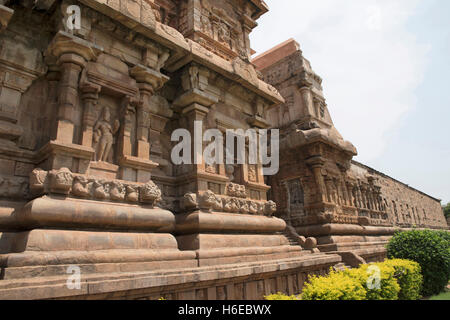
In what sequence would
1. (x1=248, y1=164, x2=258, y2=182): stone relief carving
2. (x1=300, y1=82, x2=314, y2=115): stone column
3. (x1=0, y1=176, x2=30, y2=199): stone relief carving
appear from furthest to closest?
1. (x1=300, y1=82, x2=314, y2=115): stone column
2. (x1=248, y1=164, x2=258, y2=182): stone relief carving
3. (x1=0, y1=176, x2=30, y2=199): stone relief carving

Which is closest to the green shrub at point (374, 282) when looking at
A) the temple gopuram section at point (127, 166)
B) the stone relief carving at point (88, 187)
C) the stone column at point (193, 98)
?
the temple gopuram section at point (127, 166)

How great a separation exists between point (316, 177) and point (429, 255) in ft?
15.3

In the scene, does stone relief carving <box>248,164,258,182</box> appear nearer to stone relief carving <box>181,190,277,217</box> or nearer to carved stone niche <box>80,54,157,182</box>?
stone relief carving <box>181,190,277,217</box>

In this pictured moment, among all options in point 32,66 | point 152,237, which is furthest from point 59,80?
point 152,237

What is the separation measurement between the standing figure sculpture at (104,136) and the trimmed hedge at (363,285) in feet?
13.1

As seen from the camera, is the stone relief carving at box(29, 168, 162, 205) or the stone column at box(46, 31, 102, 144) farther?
the stone column at box(46, 31, 102, 144)

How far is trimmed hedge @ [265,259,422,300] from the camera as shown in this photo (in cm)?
472

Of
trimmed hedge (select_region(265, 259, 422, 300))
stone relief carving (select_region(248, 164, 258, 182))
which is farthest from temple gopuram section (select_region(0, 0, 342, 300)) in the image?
trimmed hedge (select_region(265, 259, 422, 300))

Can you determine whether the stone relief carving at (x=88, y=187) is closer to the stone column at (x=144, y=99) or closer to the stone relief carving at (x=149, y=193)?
the stone relief carving at (x=149, y=193)

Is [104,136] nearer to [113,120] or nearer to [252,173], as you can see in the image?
[113,120]

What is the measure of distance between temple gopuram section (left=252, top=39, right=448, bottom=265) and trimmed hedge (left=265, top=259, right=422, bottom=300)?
179cm

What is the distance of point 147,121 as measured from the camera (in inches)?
265

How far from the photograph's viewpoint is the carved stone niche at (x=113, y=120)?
230 inches

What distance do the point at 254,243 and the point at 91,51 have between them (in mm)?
5691
